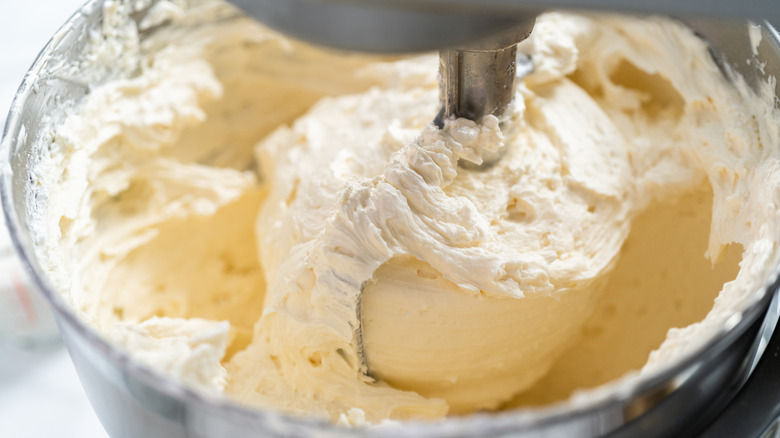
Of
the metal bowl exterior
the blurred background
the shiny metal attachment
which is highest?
the shiny metal attachment

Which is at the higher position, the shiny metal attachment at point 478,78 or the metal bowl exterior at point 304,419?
the shiny metal attachment at point 478,78

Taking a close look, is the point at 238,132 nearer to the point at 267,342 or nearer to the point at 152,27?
the point at 152,27

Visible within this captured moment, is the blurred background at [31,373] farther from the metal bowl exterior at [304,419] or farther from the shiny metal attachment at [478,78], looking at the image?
the shiny metal attachment at [478,78]

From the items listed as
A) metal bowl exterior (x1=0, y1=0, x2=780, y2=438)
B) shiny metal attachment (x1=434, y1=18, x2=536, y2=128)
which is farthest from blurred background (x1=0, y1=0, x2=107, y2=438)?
shiny metal attachment (x1=434, y1=18, x2=536, y2=128)

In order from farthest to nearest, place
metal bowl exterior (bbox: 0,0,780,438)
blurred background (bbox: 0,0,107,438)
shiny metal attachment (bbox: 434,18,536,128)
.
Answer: blurred background (bbox: 0,0,107,438)
shiny metal attachment (bbox: 434,18,536,128)
metal bowl exterior (bbox: 0,0,780,438)

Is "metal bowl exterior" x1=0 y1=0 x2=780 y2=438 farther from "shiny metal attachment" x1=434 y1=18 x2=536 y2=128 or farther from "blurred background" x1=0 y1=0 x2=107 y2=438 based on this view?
"blurred background" x1=0 y1=0 x2=107 y2=438

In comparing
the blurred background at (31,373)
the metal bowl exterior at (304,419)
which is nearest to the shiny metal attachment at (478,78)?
the metal bowl exterior at (304,419)

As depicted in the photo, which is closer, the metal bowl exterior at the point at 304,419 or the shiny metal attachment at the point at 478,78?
the metal bowl exterior at the point at 304,419

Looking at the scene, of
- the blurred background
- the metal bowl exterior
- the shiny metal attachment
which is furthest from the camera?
the blurred background

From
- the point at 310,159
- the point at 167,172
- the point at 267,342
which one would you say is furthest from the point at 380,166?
the point at 167,172
